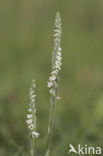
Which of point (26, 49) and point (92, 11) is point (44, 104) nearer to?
point (26, 49)

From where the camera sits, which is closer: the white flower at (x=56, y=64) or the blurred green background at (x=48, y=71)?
the white flower at (x=56, y=64)

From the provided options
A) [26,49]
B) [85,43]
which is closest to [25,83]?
[26,49]

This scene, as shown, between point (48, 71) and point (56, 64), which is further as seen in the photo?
point (48, 71)

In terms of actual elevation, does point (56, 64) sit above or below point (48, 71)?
above

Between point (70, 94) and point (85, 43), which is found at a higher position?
point (85, 43)

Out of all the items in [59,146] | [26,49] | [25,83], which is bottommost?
[59,146]

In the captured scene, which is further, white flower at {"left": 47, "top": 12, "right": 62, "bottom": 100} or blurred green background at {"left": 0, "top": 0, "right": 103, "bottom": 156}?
blurred green background at {"left": 0, "top": 0, "right": 103, "bottom": 156}

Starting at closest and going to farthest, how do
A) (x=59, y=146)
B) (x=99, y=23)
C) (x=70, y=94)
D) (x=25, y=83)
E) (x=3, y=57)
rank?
(x=59, y=146), (x=70, y=94), (x=25, y=83), (x=3, y=57), (x=99, y=23)

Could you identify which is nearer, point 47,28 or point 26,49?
point 26,49
